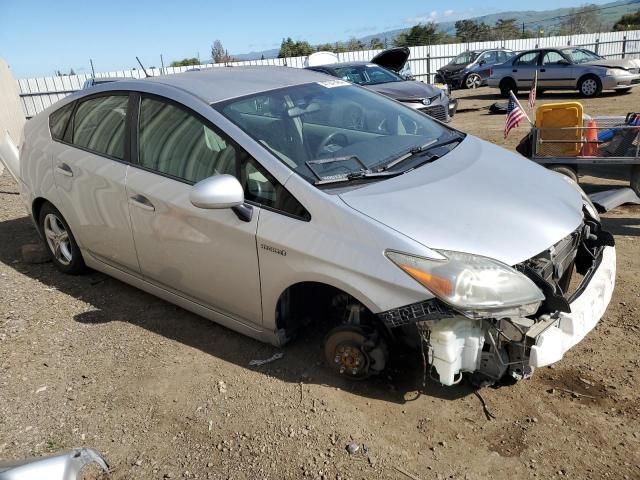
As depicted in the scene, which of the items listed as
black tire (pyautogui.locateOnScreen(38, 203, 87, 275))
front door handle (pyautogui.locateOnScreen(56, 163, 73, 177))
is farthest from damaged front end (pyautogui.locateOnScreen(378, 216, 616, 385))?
black tire (pyautogui.locateOnScreen(38, 203, 87, 275))

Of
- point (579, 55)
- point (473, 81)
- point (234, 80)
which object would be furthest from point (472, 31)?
point (234, 80)

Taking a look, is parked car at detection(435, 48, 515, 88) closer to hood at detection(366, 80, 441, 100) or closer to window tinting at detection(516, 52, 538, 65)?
window tinting at detection(516, 52, 538, 65)

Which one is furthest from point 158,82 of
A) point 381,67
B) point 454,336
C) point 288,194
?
point 381,67

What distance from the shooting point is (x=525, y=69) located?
16891 mm

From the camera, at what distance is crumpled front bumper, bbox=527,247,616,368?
244 centimetres

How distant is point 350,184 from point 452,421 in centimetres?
135

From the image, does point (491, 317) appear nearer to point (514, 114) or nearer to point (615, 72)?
point (514, 114)

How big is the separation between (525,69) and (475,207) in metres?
16.2

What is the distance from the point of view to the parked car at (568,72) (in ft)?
49.5

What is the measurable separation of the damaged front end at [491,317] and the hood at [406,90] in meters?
8.69

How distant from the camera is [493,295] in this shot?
2.35 m

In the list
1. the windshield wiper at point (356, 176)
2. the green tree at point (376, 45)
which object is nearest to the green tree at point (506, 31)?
the green tree at point (376, 45)

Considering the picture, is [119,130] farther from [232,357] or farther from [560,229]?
[560,229]

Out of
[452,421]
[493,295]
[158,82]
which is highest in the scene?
[158,82]
